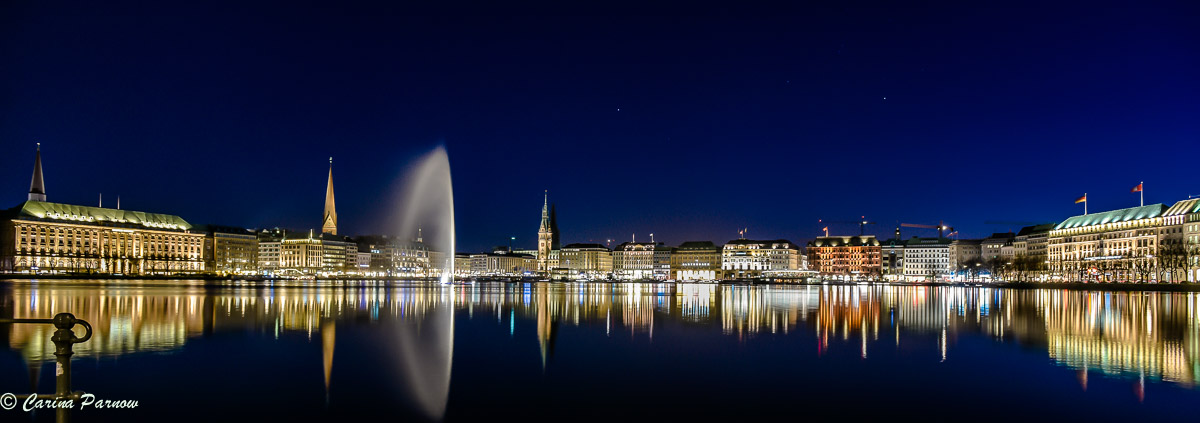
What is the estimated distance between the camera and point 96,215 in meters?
173

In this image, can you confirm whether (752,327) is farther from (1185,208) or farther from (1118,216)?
(1118,216)

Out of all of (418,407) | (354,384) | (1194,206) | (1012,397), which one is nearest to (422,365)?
(354,384)

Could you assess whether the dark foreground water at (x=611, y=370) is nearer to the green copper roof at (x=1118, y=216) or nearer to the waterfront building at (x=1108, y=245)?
the waterfront building at (x=1108, y=245)

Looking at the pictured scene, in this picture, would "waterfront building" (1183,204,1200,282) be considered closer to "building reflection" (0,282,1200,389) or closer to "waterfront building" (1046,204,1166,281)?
"waterfront building" (1046,204,1166,281)

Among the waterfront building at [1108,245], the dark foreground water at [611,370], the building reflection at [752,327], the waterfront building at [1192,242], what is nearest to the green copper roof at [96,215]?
the building reflection at [752,327]

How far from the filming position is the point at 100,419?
13297 mm

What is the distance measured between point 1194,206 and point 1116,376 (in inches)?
5825

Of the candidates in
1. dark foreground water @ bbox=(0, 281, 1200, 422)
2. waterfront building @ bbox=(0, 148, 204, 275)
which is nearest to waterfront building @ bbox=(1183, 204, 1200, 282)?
dark foreground water @ bbox=(0, 281, 1200, 422)

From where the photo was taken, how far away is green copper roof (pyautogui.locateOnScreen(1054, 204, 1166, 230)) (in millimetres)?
148875

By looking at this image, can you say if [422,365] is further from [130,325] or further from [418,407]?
[130,325]

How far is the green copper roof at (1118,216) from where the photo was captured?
14888cm

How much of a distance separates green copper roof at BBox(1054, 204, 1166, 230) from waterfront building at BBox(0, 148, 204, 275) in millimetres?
203381

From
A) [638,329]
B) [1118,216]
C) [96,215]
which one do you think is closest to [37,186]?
[96,215]

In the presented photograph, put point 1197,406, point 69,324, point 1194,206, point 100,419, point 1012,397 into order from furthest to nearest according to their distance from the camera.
Answer: point 1194,206, point 1012,397, point 1197,406, point 100,419, point 69,324
